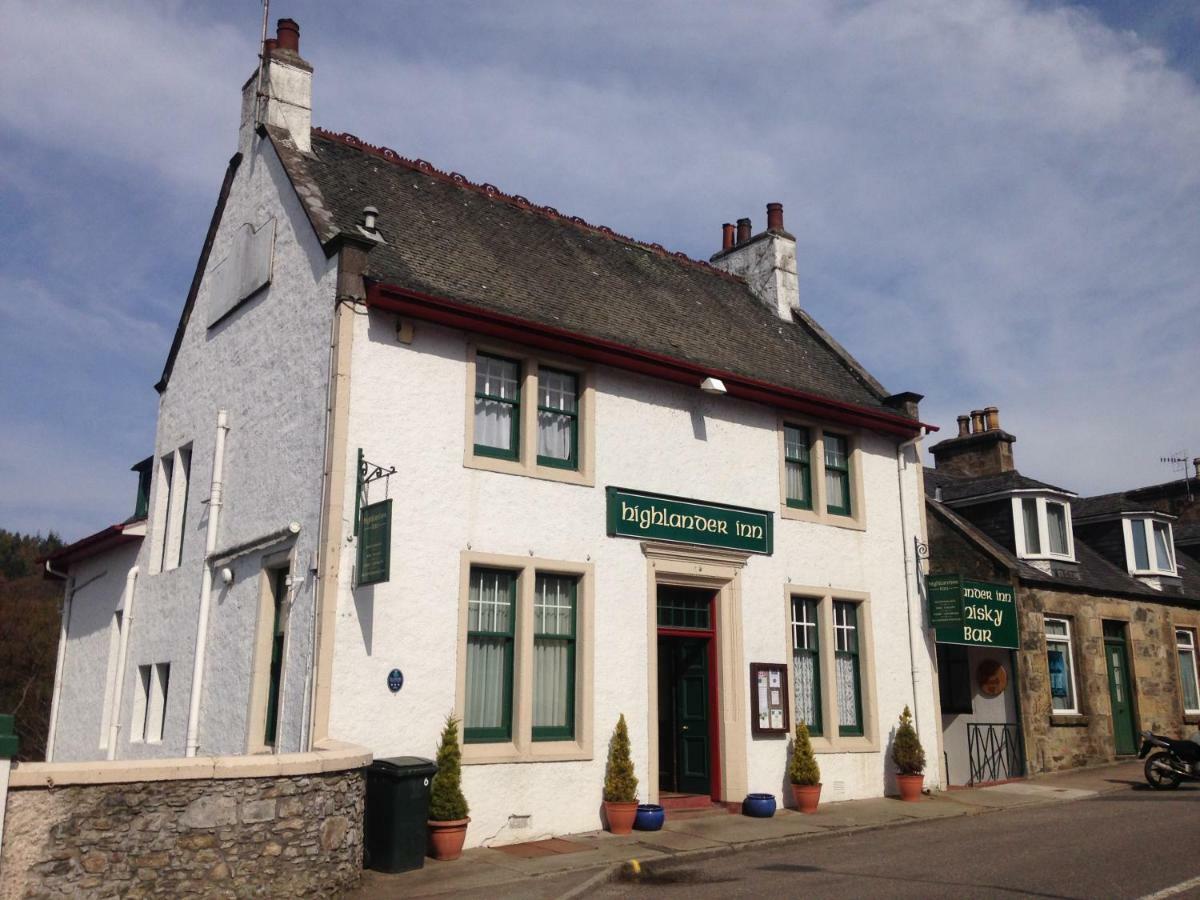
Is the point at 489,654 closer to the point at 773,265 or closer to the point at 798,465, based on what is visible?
the point at 798,465

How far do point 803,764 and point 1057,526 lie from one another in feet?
30.3

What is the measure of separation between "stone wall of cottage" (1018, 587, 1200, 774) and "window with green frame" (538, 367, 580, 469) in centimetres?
949

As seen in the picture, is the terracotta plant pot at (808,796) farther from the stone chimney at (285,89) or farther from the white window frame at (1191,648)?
the white window frame at (1191,648)

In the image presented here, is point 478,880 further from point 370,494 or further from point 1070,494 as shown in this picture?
point 1070,494

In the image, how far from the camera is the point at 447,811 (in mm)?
11023

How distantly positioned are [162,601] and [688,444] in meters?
7.99

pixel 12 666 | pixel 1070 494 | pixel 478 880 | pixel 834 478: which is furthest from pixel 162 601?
pixel 12 666

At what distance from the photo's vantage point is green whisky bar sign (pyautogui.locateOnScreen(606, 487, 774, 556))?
13992mm

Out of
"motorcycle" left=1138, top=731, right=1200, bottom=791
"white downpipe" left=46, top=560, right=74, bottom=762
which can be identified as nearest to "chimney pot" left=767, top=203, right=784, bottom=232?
"motorcycle" left=1138, top=731, right=1200, bottom=791

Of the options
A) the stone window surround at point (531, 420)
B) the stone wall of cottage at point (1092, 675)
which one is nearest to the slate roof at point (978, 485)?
the stone wall of cottage at point (1092, 675)

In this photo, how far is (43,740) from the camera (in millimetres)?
43688

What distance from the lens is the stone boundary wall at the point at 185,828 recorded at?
766cm

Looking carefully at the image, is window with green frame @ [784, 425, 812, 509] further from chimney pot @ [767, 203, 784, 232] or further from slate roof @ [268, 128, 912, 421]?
chimney pot @ [767, 203, 784, 232]

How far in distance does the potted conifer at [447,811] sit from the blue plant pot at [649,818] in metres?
2.52
